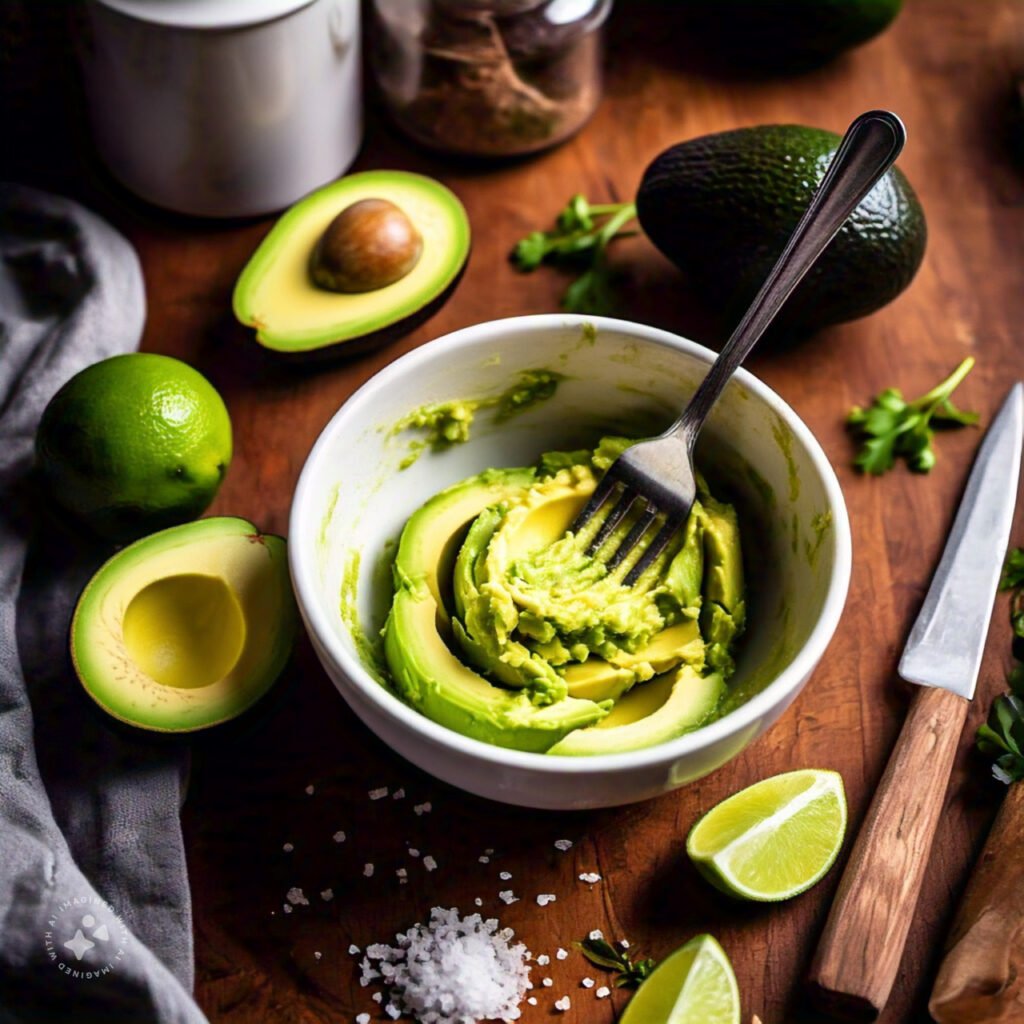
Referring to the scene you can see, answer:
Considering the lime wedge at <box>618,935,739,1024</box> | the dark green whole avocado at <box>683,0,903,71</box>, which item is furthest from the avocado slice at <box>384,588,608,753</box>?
the dark green whole avocado at <box>683,0,903,71</box>

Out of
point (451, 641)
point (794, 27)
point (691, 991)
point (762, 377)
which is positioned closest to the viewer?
point (691, 991)

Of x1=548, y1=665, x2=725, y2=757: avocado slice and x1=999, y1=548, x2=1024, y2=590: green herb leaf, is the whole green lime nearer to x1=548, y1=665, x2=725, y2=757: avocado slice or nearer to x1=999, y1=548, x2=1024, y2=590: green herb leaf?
x1=548, y1=665, x2=725, y2=757: avocado slice

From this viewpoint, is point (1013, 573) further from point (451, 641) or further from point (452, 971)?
point (452, 971)

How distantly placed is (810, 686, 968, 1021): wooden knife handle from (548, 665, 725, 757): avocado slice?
0.66 ft

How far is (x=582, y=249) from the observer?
1.73 m

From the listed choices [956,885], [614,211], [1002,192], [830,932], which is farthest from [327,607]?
[1002,192]

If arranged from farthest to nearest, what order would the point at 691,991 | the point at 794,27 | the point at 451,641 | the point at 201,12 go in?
1. the point at 794,27
2. the point at 201,12
3. the point at 451,641
4. the point at 691,991

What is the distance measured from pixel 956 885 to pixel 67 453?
3.28ft

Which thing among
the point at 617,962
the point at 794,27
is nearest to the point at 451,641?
the point at 617,962

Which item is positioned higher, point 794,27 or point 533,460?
point 794,27

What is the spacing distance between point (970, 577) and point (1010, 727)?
6.6 inches

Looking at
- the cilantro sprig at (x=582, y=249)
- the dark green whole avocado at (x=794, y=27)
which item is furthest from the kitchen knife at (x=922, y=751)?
the dark green whole avocado at (x=794, y=27)

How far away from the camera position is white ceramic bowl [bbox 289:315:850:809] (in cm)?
110

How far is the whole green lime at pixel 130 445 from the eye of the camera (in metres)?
1.34
